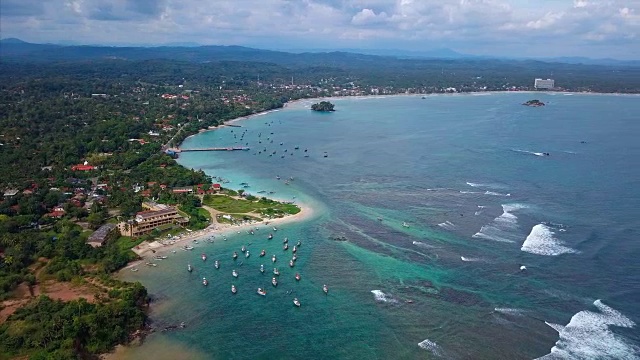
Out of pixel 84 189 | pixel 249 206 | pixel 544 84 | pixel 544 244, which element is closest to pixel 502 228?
pixel 544 244

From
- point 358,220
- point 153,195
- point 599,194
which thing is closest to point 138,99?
point 153,195

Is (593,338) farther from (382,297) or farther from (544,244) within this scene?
(544,244)

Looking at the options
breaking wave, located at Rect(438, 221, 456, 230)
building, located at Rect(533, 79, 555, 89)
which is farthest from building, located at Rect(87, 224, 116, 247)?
building, located at Rect(533, 79, 555, 89)

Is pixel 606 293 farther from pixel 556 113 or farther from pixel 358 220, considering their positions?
pixel 556 113

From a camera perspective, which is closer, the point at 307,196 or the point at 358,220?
the point at 358,220

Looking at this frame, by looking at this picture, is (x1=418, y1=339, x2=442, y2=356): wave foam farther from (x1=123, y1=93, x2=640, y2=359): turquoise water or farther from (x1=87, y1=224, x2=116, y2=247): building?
(x1=87, y1=224, x2=116, y2=247): building
